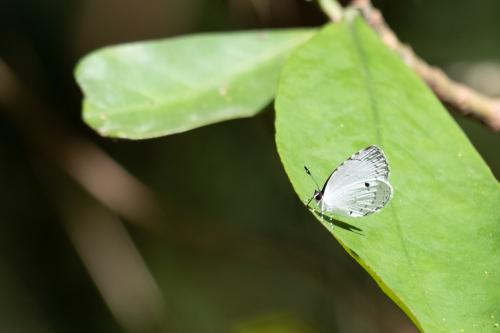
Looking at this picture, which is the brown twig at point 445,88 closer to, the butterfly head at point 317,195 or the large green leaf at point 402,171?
the large green leaf at point 402,171

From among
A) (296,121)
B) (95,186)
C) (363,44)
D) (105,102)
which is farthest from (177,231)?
(296,121)

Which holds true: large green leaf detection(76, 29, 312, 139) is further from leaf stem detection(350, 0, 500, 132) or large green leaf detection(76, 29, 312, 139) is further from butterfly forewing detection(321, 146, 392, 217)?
butterfly forewing detection(321, 146, 392, 217)

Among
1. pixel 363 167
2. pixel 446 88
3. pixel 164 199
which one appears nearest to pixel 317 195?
pixel 363 167

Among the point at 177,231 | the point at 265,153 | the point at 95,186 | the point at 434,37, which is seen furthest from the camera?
the point at 265,153

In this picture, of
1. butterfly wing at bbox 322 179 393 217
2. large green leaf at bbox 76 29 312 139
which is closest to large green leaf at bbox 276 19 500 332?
butterfly wing at bbox 322 179 393 217

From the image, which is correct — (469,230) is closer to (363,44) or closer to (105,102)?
(363,44)

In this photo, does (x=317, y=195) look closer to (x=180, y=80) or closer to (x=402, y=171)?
(x=402, y=171)
